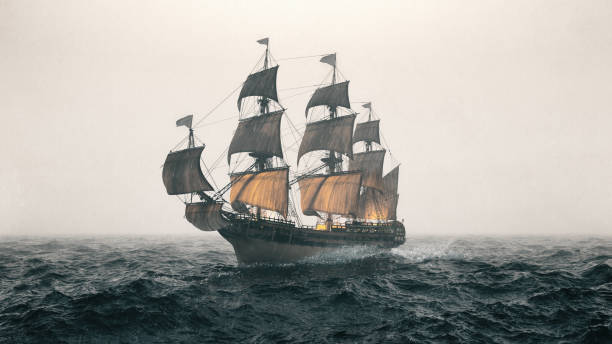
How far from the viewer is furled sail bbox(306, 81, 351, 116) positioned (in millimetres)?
45906

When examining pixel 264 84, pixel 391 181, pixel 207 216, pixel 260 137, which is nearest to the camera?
pixel 207 216

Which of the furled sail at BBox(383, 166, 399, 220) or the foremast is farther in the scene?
the furled sail at BBox(383, 166, 399, 220)

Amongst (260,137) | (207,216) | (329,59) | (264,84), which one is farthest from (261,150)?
(329,59)

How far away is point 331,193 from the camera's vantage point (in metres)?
42.2

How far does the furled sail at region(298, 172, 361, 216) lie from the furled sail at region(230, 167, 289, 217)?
9671mm

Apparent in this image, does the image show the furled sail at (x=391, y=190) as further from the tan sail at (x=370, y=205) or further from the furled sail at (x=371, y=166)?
the furled sail at (x=371, y=166)

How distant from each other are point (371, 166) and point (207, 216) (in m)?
34.9

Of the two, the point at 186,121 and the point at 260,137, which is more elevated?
the point at 260,137

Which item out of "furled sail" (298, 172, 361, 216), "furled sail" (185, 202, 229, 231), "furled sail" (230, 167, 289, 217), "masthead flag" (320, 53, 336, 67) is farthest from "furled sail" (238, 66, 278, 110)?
"furled sail" (185, 202, 229, 231)

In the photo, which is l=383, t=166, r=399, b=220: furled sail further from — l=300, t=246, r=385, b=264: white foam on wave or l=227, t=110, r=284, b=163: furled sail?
l=227, t=110, r=284, b=163: furled sail

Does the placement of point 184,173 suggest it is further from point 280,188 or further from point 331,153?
point 331,153

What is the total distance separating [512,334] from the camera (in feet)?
33.3

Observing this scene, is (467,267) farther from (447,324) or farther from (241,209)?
(241,209)

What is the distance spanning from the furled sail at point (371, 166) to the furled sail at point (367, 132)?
3280 millimetres
